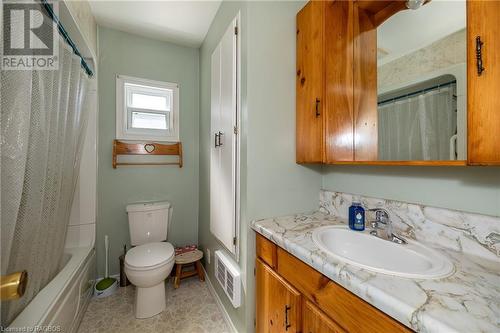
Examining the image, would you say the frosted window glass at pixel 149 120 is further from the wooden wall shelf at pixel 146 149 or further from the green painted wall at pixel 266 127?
the green painted wall at pixel 266 127

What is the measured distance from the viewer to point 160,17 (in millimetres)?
1815

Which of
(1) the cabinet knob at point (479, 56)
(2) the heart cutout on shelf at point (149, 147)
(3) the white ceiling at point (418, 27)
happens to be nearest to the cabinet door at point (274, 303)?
(1) the cabinet knob at point (479, 56)

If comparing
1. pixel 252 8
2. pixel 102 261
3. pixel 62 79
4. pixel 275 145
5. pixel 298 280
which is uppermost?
pixel 252 8

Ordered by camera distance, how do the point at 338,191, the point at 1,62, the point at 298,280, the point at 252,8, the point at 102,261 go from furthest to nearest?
the point at 102,261 → the point at 338,191 → the point at 252,8 → the point at 298,280 → the point at 1,62

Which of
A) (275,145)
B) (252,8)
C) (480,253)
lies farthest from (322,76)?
(480,253)

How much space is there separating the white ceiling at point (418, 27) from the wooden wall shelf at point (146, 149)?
1.91m

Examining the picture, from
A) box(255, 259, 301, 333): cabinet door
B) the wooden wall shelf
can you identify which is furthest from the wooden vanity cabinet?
the wooden wall shelf

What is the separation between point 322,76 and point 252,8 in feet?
1.93

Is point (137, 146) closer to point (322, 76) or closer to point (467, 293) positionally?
point (322, 76)

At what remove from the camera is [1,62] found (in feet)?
2.40

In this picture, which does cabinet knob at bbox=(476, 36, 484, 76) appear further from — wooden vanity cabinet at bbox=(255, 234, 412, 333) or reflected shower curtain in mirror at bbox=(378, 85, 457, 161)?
wooden vanity cabinet at bbox=(255, 234, 412, 333)

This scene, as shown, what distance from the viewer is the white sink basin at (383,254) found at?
0.69m

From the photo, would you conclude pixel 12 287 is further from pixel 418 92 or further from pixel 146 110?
pixel 146 110

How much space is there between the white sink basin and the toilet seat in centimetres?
120
